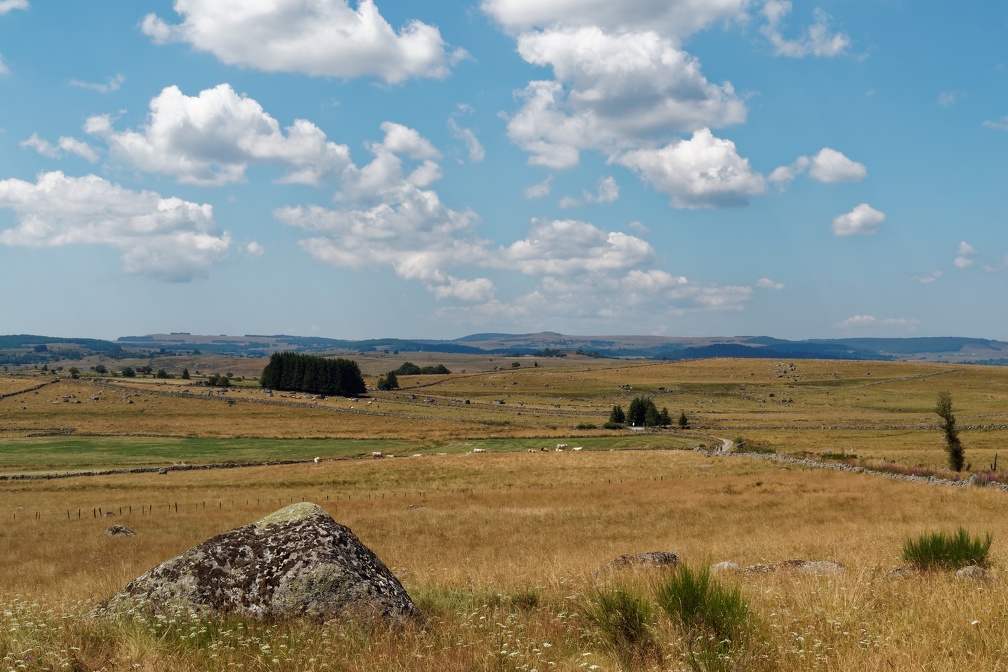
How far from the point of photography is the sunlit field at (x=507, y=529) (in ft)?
20.9

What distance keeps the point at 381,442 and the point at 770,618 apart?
307 ft

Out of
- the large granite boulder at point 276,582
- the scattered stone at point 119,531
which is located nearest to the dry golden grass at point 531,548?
the large granite boulder at point 276,582

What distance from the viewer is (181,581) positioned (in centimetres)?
879

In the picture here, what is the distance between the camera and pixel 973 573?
30.7 ft

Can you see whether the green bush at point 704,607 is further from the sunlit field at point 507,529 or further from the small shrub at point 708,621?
the sunlit field at point 507,529

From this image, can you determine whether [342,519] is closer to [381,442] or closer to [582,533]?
[582,533]

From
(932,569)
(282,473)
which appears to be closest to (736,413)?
(282,473)

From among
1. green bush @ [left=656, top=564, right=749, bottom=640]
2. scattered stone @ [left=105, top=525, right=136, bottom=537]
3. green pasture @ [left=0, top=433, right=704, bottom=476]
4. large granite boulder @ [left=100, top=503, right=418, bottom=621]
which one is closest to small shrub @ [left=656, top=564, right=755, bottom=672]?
green bush @ [left=656, top=564, right=749, bottom=640]

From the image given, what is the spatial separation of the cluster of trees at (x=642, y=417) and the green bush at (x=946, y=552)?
336ft

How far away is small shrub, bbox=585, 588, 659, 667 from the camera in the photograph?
6430 millimetres

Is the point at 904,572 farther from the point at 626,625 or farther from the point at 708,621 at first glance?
the point at 626,625

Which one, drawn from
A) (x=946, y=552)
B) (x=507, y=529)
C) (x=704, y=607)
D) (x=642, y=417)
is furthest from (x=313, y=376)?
(x=704, y=607)

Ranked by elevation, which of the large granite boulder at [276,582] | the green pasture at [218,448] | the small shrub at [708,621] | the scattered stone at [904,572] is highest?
the small shrub at [708,621]

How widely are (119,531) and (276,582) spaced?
31.6 meters
